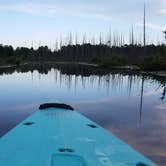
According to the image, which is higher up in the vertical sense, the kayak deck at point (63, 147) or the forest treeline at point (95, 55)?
the forest treeline at point (95, 55)

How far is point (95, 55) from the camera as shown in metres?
71.4

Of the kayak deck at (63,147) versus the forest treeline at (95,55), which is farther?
the forest treeline at (95,55)

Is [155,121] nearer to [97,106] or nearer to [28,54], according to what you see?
[97,106]

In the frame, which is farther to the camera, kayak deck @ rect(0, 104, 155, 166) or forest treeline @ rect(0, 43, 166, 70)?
forest treeline @ rect(0, 43, 166, 70)

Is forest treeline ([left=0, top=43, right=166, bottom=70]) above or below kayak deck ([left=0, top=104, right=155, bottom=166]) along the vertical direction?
above

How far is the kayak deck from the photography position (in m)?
3.00

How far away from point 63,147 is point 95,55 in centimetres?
6829

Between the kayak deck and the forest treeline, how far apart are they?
26540mm

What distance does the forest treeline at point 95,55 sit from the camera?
136ft

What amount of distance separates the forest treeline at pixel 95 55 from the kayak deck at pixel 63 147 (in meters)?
26.5

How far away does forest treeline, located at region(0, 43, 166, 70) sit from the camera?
41331mm

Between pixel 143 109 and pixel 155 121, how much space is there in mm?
1900

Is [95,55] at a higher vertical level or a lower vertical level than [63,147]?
higher

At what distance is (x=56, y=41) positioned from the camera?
84.3 metres
